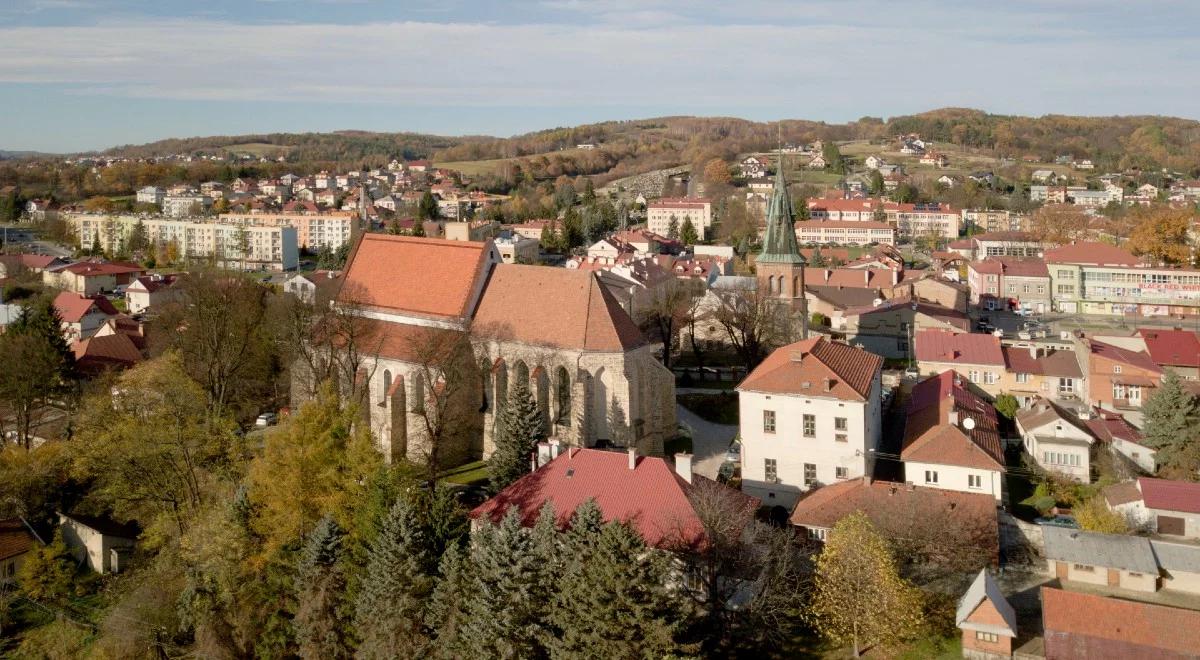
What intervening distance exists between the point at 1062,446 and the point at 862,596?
16.0m

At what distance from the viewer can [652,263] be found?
6875 cm

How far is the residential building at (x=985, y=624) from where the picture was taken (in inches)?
898

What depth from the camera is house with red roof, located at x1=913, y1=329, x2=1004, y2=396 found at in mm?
44250

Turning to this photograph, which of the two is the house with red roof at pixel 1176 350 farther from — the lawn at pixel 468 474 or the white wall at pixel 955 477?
the lawn at pixel 468 474

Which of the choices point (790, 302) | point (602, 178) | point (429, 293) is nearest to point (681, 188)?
point (602, 178)

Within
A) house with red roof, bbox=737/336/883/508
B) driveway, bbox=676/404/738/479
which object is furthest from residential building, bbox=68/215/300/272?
house with red roof, bbox=737/336/883/508

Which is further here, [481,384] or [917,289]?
[917,289]

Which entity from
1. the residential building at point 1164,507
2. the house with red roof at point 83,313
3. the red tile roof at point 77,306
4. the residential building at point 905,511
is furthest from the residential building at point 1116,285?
the red tile roof at point 77,306

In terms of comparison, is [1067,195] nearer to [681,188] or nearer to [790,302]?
[681,188]

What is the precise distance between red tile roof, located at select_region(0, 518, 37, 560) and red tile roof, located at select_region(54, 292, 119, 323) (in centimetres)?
3775

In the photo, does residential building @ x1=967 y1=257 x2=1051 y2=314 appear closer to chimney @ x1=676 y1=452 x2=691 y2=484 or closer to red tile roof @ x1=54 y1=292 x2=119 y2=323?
Result: chimney @ x1=676 y1=452 x2=691 y2=484

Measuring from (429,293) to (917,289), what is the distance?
40.6 metres

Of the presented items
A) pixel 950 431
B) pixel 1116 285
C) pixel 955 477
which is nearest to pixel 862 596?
pixel 955 477

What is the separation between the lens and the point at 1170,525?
29984mm
